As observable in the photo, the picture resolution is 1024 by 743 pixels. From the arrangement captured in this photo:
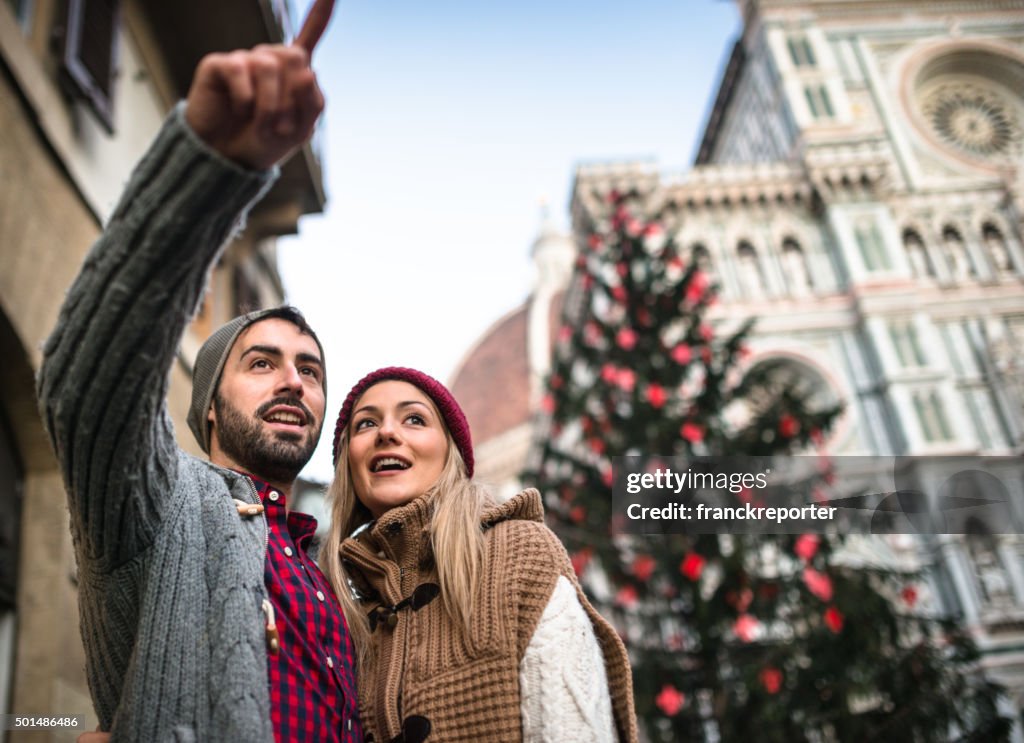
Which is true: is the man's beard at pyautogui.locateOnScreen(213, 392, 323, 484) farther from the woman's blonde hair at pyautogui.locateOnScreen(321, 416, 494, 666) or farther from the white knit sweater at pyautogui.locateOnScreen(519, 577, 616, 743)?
the white knit sweater at pyautogui.locateOnScreen(519, 577, 616, 743)

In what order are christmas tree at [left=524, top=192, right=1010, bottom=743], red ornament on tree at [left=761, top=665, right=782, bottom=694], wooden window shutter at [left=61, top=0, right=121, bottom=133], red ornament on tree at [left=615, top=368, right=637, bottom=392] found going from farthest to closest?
red ornament on tree at [left=615, top=368, right=637, bottom=392] → christmas tree at [left=524, top=192, right=1010, bottom=743] → red ornament on tree at [left=761, top=665, right=782, bottom=694] → wooden window shutter at [left=61, top=0, right=121, bottom=133]

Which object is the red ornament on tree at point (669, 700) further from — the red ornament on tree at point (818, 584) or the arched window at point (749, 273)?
the arched window at point (749, 273)

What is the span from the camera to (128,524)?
62.1 inches

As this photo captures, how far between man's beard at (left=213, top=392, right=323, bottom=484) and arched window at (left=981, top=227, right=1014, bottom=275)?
79.2 ft

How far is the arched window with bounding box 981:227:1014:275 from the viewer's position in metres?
22.6

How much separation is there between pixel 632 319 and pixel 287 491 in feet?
27.7

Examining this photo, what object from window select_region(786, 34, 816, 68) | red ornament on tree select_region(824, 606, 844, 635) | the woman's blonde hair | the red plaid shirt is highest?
window select_region(786, 34, 816, 68)

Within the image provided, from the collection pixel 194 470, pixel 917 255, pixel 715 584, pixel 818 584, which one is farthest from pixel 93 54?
pixel 917 255

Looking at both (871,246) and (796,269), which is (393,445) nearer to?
(796,269)

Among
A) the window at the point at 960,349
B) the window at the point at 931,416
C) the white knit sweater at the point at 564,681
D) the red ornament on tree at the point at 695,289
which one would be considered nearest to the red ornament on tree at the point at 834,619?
the red ornament on tree at the point at 695,289

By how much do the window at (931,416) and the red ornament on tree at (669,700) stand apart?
13.9 m

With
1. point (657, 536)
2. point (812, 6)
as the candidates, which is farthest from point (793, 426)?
point (812, 6)

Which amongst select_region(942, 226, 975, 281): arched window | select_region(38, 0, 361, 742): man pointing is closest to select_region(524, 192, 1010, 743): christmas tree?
select_region(38, 0, 361, 742): man pointing

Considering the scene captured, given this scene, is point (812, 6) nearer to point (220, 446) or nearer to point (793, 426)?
point (793, 426)
